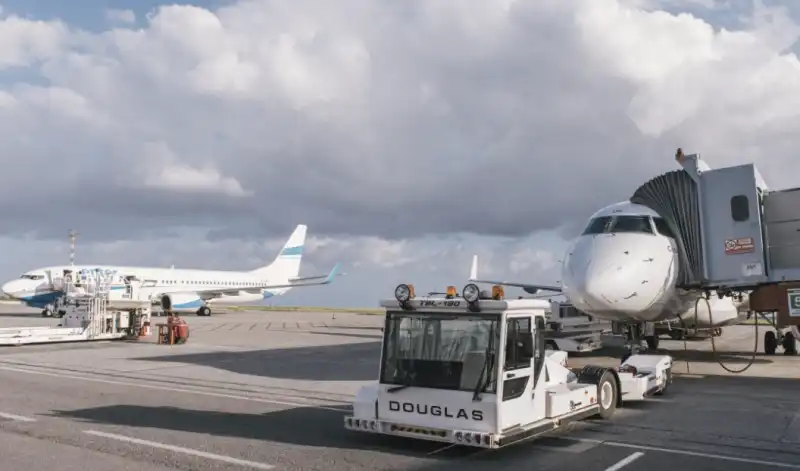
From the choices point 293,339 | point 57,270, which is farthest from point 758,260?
point 57,270

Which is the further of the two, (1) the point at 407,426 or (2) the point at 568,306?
(2) the point at 568,306

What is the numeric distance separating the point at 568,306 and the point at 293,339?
13.7 meters

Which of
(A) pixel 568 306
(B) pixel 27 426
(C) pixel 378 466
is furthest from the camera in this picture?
(A) pixel 568 306

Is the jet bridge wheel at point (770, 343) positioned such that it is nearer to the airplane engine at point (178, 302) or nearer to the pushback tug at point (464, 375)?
the pushback tug at point (464, 375)

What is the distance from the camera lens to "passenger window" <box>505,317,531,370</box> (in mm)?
7875

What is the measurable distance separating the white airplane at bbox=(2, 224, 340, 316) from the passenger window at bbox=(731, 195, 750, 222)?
2558 centimetres

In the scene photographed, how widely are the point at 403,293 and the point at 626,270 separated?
7.66 metres

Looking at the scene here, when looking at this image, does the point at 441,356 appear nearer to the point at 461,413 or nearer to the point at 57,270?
the point at 461,413

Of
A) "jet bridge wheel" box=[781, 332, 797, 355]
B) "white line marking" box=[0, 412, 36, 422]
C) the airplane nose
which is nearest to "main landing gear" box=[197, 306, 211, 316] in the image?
"jet bridge wheel" box=[781, 332, 797, 355]

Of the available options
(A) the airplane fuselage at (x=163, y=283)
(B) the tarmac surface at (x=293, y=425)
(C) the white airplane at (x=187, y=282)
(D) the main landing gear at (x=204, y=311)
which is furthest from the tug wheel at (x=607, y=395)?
(D) the main landing gear at (x=204, y=311)

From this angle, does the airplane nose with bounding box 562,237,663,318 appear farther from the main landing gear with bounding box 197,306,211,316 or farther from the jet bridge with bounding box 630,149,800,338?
the main landing gear with bounding box 197,306,211,316

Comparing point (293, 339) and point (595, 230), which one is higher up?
point (595, 230)

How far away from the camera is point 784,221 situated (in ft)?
53.7

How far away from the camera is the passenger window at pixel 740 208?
52.2ft
